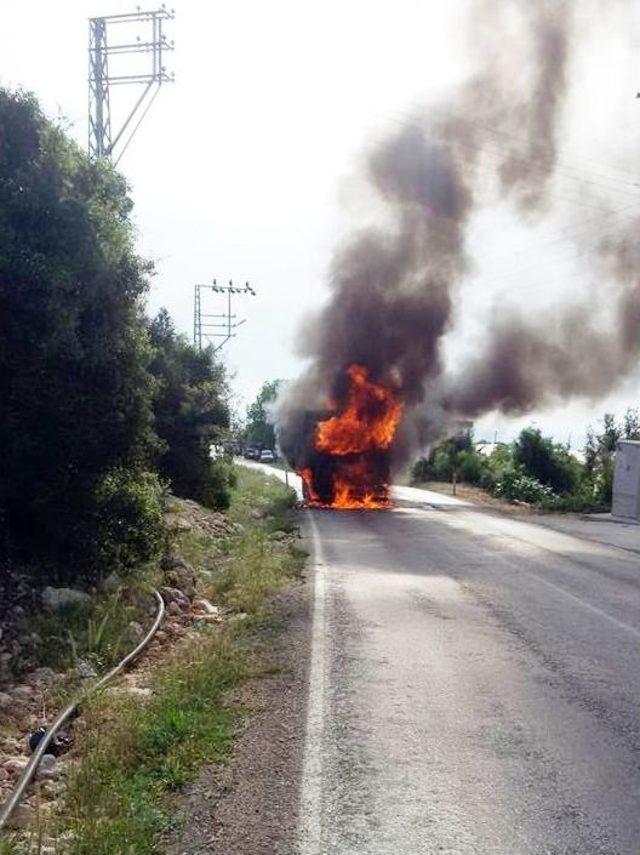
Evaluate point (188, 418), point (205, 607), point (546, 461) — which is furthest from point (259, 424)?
point (205, 607)

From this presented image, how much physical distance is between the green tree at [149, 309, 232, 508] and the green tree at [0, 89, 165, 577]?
428 inches

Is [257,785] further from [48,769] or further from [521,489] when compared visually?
[521,489]

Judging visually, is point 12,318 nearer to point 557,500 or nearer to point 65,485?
point 65,485

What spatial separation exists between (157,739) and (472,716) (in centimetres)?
206

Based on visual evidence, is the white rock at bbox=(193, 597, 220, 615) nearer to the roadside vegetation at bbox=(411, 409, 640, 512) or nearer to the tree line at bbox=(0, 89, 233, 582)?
the tree line at bbox=(0, 89, 233, 582)

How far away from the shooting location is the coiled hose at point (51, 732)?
188 inches

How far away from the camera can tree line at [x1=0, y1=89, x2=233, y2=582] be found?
988cm

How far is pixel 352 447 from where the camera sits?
1133 inches

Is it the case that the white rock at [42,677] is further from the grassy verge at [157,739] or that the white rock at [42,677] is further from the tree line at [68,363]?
the tree line at [68,363]

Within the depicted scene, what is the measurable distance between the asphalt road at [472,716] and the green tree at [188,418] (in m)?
11.0

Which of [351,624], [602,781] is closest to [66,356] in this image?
[351,624]

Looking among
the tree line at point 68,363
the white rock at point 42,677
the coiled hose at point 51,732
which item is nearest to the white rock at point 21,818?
the coiled hose at point 51,732

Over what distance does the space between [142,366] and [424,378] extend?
19.5 meters

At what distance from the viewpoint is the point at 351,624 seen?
912cm
